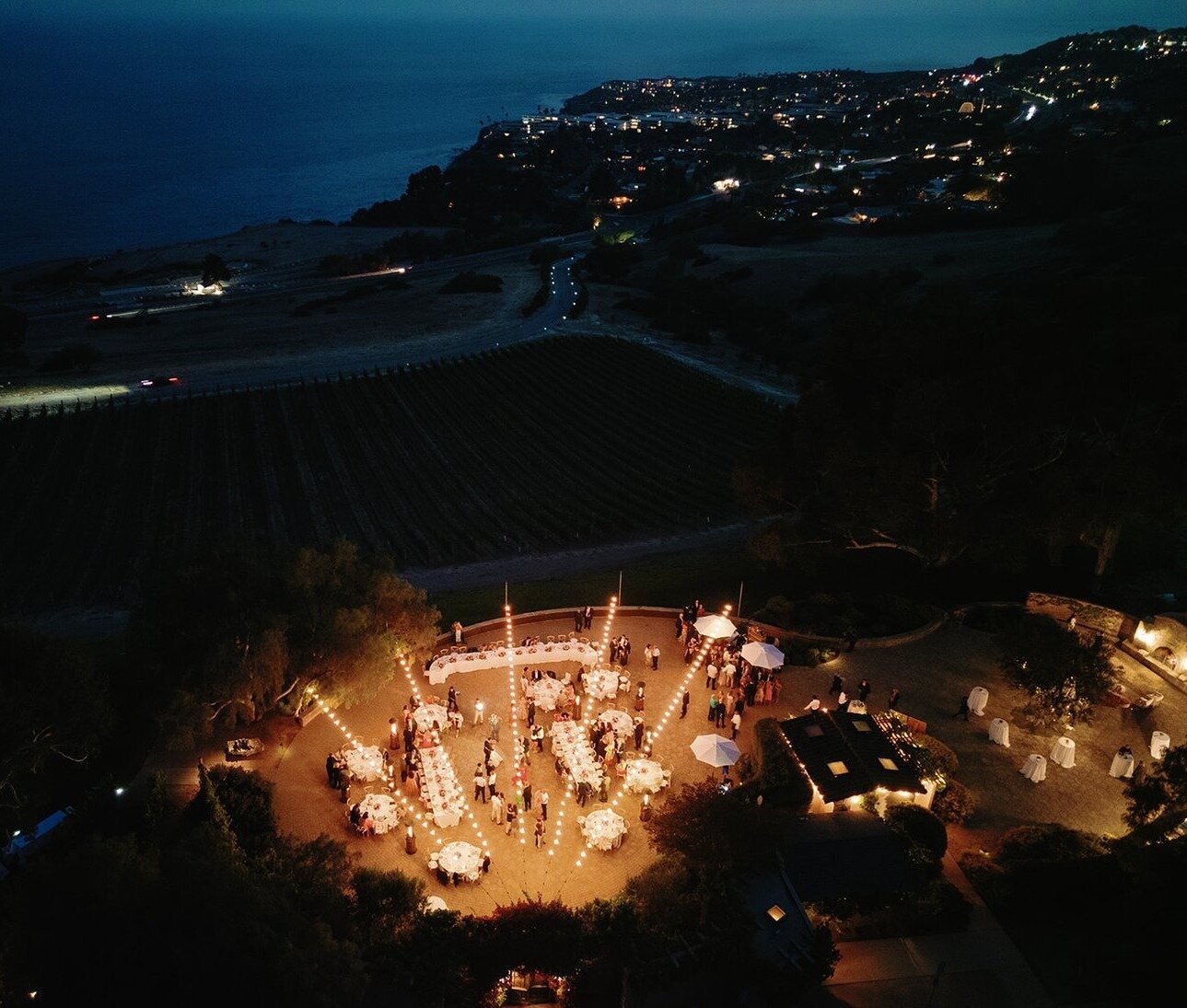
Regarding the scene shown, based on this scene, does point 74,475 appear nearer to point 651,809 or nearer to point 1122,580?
point 651,809

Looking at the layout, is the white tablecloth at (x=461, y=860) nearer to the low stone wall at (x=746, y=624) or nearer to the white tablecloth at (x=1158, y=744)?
the low stone wall at (x=746, y=624)

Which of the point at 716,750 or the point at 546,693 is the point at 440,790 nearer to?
the point at 546,693

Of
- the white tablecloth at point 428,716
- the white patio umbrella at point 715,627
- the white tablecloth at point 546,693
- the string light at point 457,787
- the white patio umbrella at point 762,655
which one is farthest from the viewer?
the white patio umbrella at point 715,627

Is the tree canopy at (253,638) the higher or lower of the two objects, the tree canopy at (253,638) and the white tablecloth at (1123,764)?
the higher

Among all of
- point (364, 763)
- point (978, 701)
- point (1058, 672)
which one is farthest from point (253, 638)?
point (1058, 672)

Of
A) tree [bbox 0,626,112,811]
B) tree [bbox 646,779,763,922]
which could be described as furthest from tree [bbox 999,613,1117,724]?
tree [bbox 0,626,112,811]

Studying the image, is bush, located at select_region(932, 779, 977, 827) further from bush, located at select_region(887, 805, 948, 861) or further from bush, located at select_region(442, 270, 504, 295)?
bush, located at select_region(442, 270, 504, 295)

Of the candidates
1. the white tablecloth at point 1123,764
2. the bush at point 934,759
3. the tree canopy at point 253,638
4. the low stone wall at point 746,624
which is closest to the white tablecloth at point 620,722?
the low stone wall at point 746,624
